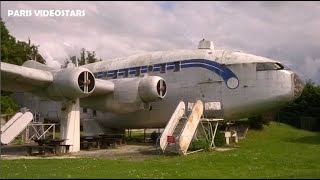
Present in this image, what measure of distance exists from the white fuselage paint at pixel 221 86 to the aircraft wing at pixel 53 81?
435 cm

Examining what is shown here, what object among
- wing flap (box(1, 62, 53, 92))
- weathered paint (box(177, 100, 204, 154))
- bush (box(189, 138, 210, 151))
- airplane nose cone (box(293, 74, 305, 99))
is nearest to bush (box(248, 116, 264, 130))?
airplane nose cone (box(293, 74, 305, 99))

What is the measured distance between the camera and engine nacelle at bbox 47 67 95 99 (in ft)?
62.9

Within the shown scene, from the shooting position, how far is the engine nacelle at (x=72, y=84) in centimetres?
1917

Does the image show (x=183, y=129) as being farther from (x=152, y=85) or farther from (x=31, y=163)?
(x=31, y=163)

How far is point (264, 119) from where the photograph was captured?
3672cm

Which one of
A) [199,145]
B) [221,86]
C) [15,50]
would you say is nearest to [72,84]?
[199,145]

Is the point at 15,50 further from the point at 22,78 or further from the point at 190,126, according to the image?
the point at 190,126

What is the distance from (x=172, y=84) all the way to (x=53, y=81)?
645cm

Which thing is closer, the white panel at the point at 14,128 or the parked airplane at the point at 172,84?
the white panel at the point at 14,128

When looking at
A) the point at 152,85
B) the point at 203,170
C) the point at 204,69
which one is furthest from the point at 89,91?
the point at 203,170

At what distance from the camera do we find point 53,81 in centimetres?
1983

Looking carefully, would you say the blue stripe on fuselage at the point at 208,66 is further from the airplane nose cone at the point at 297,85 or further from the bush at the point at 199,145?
the bush at the point at 199,145

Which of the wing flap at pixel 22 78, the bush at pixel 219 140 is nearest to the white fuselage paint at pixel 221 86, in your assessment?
the bush at pixel 219 140

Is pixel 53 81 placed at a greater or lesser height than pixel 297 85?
greater
